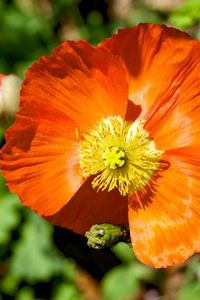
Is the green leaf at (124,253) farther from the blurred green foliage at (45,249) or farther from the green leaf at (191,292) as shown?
the green leaf at (191,292)

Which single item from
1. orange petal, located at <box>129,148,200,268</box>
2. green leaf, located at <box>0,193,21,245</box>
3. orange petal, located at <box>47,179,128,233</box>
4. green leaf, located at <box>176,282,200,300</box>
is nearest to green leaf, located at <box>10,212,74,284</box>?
green leaf, located at <box>0,193,21,245</box>

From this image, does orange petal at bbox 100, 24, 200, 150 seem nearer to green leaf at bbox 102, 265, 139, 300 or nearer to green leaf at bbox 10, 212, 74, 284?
green leaf at bbox 10, 212, 74, 284

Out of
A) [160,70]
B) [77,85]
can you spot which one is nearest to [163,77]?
[160,70]

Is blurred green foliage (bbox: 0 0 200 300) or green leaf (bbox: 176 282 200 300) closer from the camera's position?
green leaf (bbox: 176 282 200 300)

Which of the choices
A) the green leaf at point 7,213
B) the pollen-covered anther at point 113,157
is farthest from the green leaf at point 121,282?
the pollen-covered anther at point 113,157

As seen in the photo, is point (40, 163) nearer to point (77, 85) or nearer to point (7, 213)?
point (77, 85)

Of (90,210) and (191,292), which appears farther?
(191,292)

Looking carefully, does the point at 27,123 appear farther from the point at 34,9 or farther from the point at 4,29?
the point at 34,9
